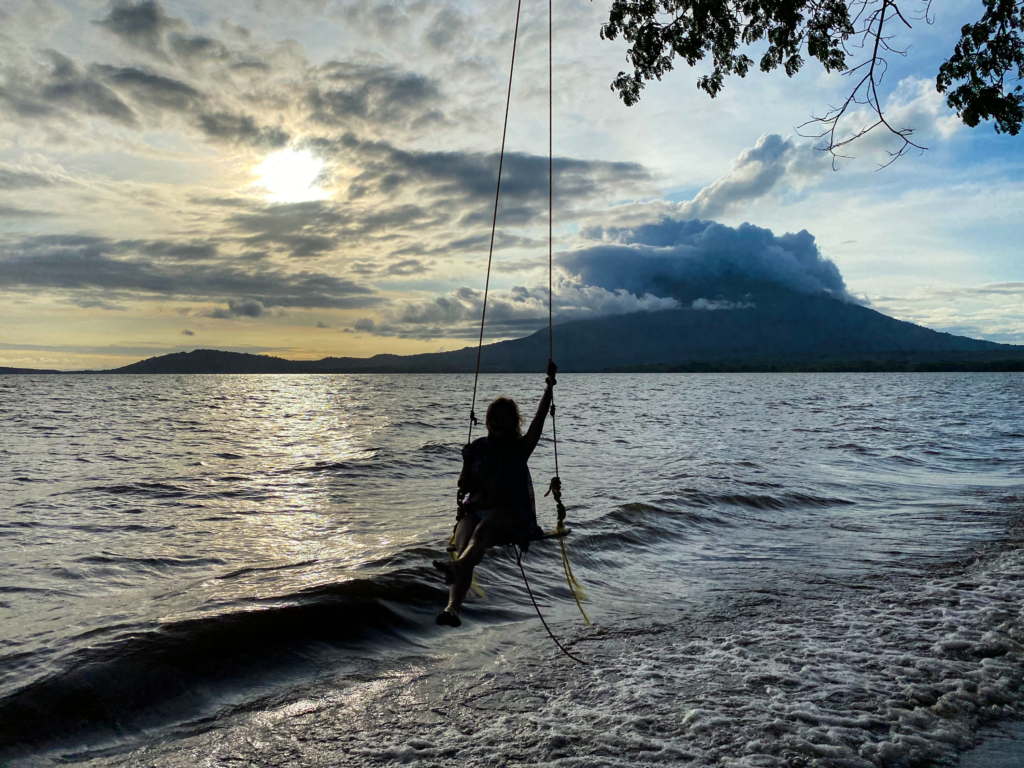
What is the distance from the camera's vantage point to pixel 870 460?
2516 cm

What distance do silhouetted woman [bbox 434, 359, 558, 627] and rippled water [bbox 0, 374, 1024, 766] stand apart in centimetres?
127

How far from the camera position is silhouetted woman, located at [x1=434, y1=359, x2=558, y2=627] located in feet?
24.5

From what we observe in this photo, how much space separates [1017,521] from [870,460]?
1245 centimetres

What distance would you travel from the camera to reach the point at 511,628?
8227 mm

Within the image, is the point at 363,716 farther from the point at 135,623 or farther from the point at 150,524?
the point at 150,524

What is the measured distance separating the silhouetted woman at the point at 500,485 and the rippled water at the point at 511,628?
1.27 meters

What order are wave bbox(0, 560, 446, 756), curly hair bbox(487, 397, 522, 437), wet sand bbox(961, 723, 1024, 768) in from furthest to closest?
curly hair bbox(487, 397, 522, 437) → wave bbox(0, 560, 446, 756) → wet sand bbox(961, 723, 1024, 768)

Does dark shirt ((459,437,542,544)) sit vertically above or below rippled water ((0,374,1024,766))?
above

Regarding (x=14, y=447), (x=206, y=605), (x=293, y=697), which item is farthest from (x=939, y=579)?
(x=14, y=447)

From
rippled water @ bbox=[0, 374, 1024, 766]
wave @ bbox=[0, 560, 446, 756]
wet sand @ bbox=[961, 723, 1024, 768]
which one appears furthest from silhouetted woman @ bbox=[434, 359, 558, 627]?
wet sand @ bbox=[961, 723, 1024, 768]

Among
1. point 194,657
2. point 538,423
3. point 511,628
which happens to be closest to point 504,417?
point 538,423

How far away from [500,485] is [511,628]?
1963mm

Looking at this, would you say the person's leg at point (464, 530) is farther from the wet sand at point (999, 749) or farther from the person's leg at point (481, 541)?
the wet sand at point (999, 749)

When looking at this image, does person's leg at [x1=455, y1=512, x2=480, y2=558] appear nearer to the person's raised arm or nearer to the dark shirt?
the dark shirt
